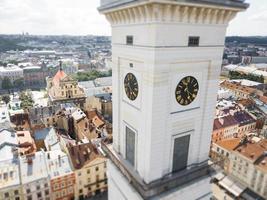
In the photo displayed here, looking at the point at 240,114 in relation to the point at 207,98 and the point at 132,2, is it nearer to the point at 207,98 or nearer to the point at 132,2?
the point at 207,98

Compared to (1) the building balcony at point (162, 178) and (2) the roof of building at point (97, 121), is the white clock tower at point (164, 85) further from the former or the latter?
(2) the roof of building at point (97, 121)

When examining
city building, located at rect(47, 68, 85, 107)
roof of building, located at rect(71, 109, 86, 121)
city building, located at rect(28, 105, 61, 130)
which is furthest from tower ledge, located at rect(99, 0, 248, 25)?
city building, located at rect(47, 68, 85, 107)

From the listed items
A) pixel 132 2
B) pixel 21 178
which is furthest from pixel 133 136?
pixel 21 178

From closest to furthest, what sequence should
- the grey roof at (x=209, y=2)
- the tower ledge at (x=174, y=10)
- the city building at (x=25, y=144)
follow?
the tower ledge at (x=174, y=10) → the grey roof at (x=209, y=2) → the city building at (x=25, y=144)

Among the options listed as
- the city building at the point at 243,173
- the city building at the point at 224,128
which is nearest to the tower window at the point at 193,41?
the city building at the point at 243,173

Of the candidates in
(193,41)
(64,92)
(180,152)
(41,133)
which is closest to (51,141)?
(41,133)
